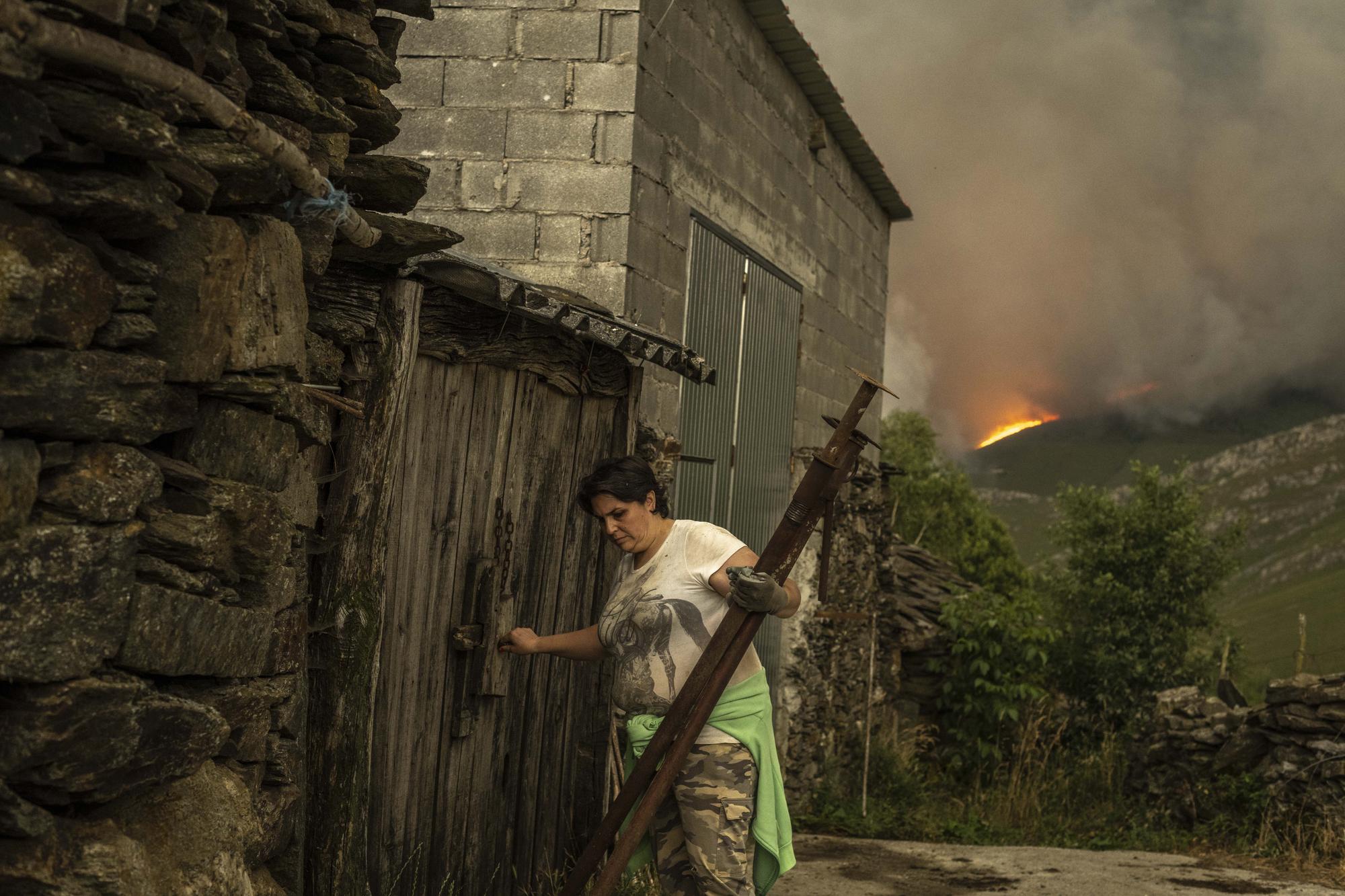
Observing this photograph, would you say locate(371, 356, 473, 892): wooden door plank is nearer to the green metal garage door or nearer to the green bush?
the green metal garage door

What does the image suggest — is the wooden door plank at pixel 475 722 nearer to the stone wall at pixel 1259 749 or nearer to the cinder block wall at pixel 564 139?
the cinder block wall at pixel 564 139

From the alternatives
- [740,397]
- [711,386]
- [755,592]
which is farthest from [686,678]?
[740,397]

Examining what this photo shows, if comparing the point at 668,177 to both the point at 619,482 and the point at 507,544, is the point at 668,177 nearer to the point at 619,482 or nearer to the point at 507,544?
the point at 507,544

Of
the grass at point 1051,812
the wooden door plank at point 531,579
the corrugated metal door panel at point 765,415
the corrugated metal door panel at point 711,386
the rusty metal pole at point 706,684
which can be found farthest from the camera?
the corrugated metal door panel at point 765,415

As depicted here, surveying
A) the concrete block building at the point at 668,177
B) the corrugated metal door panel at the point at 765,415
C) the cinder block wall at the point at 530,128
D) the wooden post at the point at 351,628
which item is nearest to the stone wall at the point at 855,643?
the corrugated metal door panel at the point at 765,415

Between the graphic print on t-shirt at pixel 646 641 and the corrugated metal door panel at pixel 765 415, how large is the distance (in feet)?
14.5

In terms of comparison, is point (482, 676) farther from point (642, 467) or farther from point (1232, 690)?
point (1232, 690)

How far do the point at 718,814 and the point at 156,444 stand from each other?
6.90ft

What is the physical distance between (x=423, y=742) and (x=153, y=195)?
8.07 feet

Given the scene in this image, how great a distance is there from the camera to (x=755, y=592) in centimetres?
387

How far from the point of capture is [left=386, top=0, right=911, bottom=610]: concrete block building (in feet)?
21.5

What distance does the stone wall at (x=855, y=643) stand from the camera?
10156 mm

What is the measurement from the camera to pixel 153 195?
2475 millimetres

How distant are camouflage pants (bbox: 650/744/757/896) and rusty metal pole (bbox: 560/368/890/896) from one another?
98 mm
